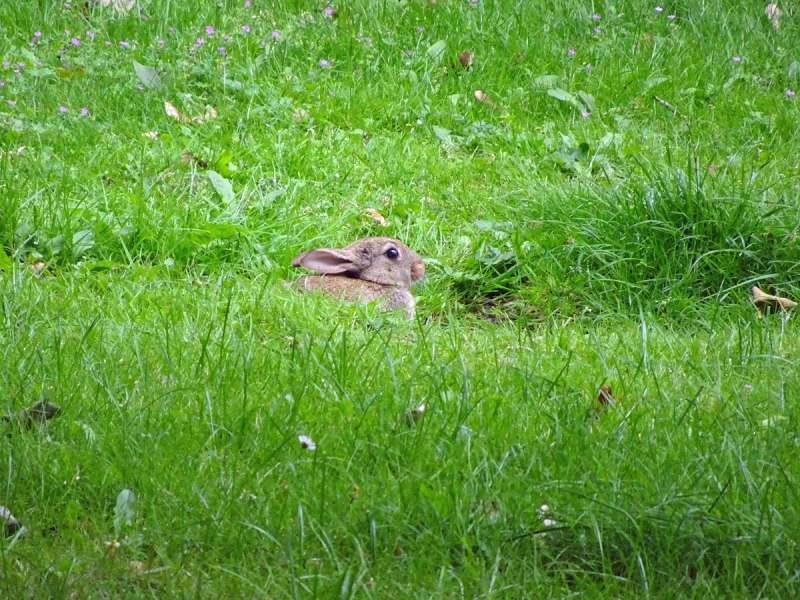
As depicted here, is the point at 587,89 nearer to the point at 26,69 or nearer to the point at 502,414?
the point at 26,69

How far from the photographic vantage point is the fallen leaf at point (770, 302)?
495 cm

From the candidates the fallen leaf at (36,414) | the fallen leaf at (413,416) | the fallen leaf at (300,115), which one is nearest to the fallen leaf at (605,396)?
the fallen leaf at (413,416)

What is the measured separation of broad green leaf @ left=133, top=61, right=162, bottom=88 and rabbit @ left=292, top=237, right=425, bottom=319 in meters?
2.21

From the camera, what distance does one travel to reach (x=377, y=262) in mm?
5277

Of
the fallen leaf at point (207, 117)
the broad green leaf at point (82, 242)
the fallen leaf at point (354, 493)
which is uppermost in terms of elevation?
the fallen leaf at point (354, 493)

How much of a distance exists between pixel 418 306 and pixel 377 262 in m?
0.30

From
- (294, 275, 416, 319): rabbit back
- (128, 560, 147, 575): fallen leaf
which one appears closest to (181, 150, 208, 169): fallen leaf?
(294, 275, 416, 319): rabbit back

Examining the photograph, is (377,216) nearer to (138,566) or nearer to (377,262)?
(377,262)

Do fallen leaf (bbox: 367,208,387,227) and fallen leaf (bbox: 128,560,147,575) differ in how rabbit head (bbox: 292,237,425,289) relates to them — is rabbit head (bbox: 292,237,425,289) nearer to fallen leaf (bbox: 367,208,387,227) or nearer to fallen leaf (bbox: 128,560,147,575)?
fallen leaf (bbox: 367,208,387,227)

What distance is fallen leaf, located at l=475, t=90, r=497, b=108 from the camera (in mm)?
7082

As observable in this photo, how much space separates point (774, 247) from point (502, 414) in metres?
2.32

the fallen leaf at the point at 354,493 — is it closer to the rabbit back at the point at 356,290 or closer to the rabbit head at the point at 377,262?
the rabbit back at the point at 356,290

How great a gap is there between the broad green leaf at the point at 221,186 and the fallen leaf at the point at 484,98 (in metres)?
2.11

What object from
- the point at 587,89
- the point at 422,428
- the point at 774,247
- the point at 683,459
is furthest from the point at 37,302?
the point at 587,89
